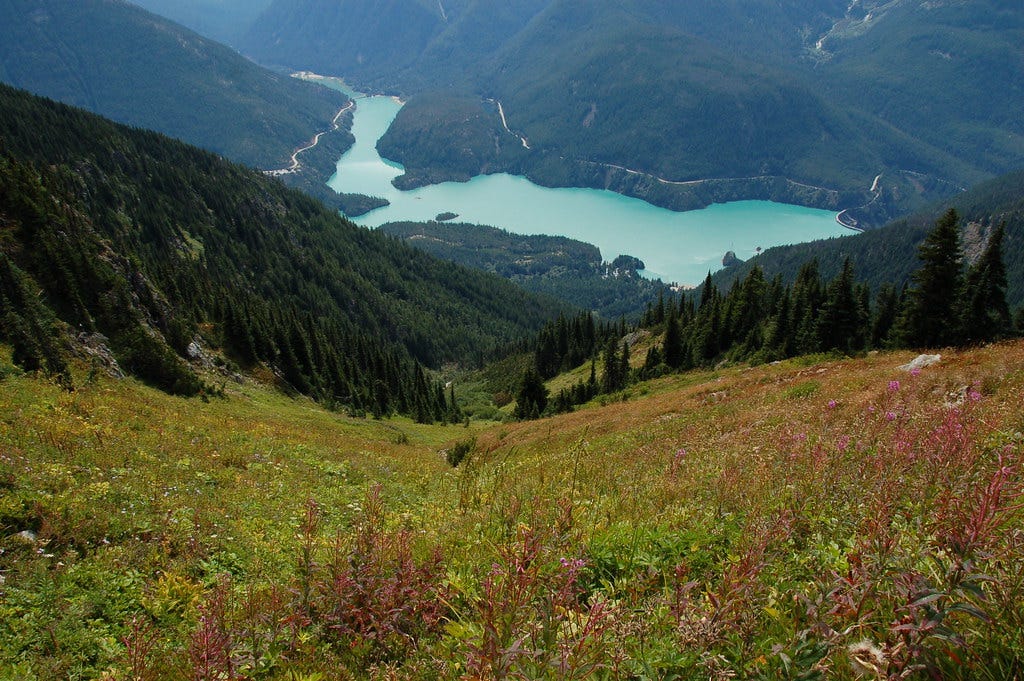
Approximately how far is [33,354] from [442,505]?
1907 cm

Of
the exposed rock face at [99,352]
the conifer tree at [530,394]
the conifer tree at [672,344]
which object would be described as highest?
the exposed rock face at [99,352]

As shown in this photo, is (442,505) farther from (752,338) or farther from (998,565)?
(752,338)

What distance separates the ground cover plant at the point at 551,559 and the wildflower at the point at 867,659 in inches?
0.5

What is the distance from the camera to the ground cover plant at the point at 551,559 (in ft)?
9.81

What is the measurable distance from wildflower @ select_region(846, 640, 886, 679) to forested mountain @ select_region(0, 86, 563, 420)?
25.7m

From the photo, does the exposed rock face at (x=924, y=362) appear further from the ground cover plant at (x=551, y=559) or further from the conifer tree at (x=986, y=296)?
the conifer tree at (x=986, y=296)

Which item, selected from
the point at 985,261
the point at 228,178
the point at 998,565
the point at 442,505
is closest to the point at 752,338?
the point at 985,261

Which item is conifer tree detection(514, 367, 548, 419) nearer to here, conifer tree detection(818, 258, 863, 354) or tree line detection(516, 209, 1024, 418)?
tree line detection(516, 209, 1024, 418)

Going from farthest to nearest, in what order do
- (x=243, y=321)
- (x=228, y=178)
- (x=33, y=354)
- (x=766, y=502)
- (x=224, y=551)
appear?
(x=228, y=178), (x=243, y=321), (x=33, y=354), (x=224, y=551), (x=766, y=502)

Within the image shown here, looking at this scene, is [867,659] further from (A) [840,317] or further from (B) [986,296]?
(A) [840,317]

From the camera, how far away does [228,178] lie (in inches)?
7785

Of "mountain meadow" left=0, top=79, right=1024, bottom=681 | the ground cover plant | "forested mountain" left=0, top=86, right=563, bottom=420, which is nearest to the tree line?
"mountain meadow" left=0, top=79, right=1024, bottom=681

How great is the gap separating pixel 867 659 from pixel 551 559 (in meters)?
2.99

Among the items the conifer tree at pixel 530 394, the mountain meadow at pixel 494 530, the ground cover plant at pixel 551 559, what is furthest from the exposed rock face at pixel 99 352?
the conifer tree at pixel 530 394
